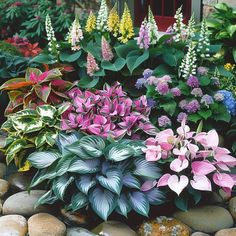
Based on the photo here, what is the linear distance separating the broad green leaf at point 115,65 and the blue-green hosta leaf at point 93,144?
1.18 metres

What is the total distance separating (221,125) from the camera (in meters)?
4.53

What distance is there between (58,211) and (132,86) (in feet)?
4.92

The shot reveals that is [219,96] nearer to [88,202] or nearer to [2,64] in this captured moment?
[88,202]

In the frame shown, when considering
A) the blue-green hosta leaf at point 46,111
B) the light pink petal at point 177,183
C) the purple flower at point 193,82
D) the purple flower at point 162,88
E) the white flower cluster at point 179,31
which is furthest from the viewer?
the white flower cluster at point 179,31

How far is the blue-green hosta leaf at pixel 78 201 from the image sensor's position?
3.48 meters

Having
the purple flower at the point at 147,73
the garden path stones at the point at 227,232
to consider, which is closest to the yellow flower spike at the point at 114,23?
the purple flower at the point at 147,73

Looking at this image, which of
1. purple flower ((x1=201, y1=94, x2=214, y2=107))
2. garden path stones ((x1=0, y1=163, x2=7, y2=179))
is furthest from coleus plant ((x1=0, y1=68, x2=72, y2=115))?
purple flower ((x1=201, y1=94, x2=214, y2=107))

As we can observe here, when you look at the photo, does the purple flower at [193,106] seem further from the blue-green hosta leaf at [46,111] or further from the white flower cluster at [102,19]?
the white flower cluster at [102,19]

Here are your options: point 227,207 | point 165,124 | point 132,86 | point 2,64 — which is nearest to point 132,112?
point 165,124

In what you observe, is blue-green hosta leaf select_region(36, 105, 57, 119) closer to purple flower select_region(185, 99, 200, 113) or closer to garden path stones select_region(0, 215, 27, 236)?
garden path stones select_region(0, 215, 27, 236)

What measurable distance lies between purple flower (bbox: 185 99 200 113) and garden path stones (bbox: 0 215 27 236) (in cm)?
154

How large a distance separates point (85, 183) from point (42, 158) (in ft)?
1.44

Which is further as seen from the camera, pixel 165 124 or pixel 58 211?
pixel 165 124

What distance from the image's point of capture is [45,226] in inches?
136
